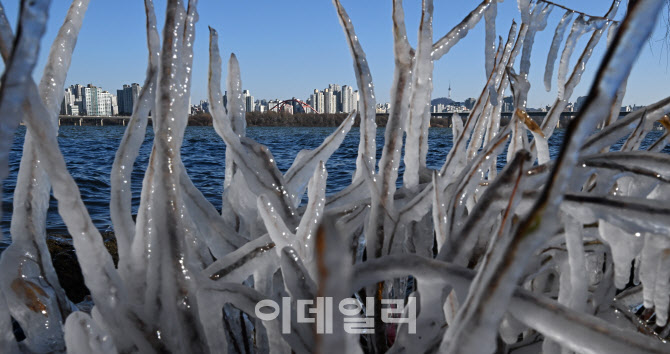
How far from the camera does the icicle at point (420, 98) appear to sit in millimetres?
709

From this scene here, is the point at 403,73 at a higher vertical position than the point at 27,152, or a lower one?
higher

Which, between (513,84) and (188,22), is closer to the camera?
(188,22)

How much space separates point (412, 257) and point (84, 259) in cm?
34

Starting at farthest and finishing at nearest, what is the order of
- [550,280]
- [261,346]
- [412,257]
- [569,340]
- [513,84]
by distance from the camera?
[513,84]
[550,280]
[261,346]
[412,257]
[569,340]

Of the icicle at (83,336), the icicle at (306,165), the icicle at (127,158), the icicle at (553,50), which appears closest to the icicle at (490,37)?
the icicle at (553,50)

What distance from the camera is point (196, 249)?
747 millimetres

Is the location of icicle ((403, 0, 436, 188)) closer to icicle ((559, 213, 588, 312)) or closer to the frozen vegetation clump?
the frozen vegetation clump

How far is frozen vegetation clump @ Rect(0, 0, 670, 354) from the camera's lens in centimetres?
31

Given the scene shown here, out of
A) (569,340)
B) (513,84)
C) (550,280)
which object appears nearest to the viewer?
(569,340)

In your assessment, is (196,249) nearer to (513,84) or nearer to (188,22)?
(188,22)

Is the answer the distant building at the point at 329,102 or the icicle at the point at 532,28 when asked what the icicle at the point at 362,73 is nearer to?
the icicle at the point at 532,28

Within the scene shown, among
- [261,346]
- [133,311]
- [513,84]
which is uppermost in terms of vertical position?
[513,84]

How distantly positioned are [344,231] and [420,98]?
263 mm

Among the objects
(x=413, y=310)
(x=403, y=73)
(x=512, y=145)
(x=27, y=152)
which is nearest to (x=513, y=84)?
(x=512, y=145)
